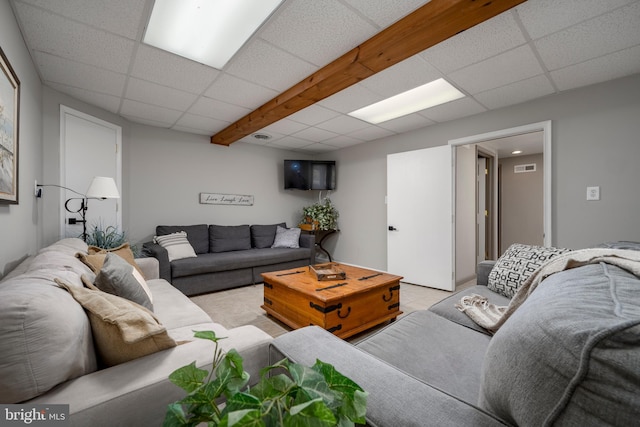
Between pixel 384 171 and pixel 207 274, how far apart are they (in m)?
3.24

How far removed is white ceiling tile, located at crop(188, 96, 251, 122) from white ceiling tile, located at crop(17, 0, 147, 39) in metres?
1.15

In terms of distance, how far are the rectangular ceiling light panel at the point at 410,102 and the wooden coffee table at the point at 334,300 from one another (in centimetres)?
209

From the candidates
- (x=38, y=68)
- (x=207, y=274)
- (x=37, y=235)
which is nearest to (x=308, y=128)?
(x=207, y=274)

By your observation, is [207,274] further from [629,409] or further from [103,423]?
[629,409]

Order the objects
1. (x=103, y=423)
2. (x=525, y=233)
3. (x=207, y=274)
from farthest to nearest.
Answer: (x=525, y=233) < (x=207, y=274) < (x=103, y=423)

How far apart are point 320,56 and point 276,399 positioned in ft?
7.88

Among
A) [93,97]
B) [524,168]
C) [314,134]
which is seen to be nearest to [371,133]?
[314,134]

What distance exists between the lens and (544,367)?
1.60ft

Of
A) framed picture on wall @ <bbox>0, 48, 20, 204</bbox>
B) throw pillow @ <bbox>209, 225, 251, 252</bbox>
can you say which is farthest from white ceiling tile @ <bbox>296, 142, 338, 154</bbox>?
framed picture on wall @ <bbox>0, 48, 20, 204</bbox>

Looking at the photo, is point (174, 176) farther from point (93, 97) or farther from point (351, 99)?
point (351, 99)

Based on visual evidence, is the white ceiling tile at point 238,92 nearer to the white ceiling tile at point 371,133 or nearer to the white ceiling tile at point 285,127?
the white ceiling tile at point 285,127

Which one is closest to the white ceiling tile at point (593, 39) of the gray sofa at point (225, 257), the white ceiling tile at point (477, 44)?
the white ceiling tile at point (477, 44)

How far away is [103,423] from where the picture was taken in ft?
2.26

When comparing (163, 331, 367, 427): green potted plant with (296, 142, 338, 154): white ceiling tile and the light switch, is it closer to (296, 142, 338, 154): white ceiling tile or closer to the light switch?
the light switch
